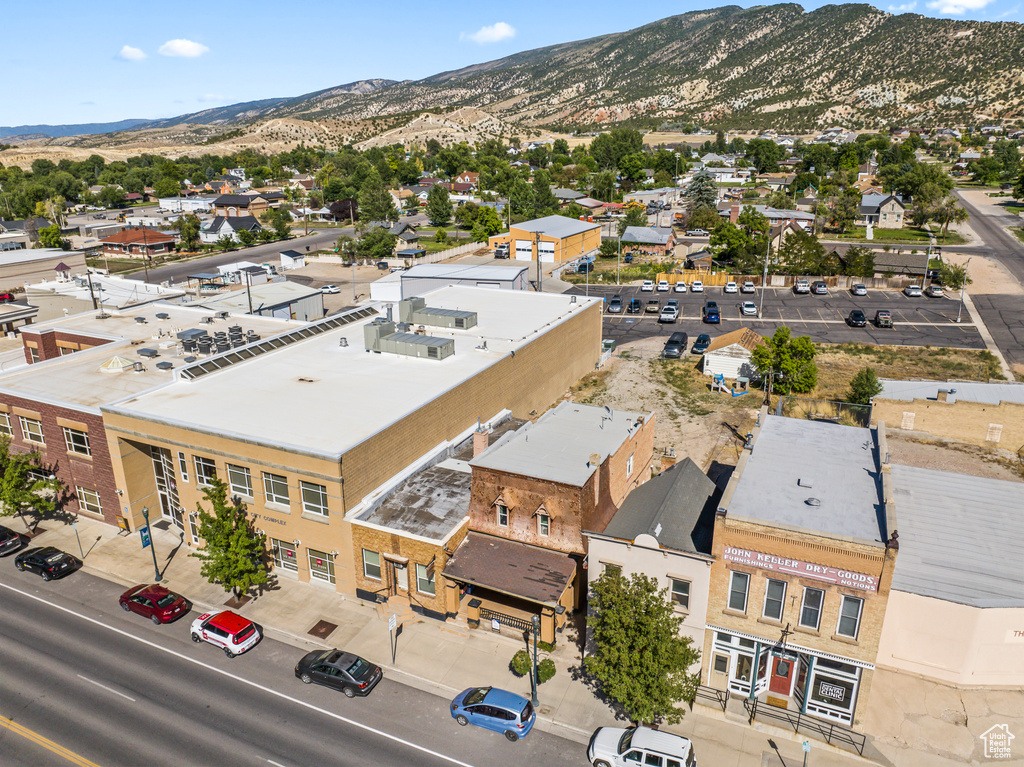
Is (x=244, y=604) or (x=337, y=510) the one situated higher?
(x=337, y=510)

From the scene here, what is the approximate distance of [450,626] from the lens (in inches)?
1123

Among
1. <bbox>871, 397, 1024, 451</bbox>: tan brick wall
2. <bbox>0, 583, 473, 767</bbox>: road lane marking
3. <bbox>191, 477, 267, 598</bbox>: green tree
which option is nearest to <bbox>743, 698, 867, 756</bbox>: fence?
<bbox>0, 583, 473, 767</bbox>: road lane marking

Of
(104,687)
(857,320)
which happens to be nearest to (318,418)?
(104,687)

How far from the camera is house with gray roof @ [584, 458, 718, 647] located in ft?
78.5

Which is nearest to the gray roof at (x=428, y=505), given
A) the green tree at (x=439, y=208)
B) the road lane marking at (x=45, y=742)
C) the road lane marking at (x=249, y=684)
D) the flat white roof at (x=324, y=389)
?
the flat white roof at (x=324, y=389)

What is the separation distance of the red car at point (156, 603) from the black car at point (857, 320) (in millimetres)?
67995

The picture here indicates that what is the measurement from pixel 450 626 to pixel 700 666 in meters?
10.4

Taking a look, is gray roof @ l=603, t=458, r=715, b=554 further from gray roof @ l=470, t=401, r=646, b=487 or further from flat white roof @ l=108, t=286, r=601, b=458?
flat white roof @ l=108, t=286, r=601, b=458

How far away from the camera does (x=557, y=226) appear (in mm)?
112062

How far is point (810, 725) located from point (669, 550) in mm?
7656

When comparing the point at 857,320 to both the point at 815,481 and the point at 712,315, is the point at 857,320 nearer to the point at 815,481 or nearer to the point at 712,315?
the point at 712,315

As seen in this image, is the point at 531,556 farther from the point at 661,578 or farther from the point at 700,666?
the point at 700,666

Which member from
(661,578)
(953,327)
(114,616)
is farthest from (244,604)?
(953,327)

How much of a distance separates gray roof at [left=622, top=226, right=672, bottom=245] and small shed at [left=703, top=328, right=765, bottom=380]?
58.7m
